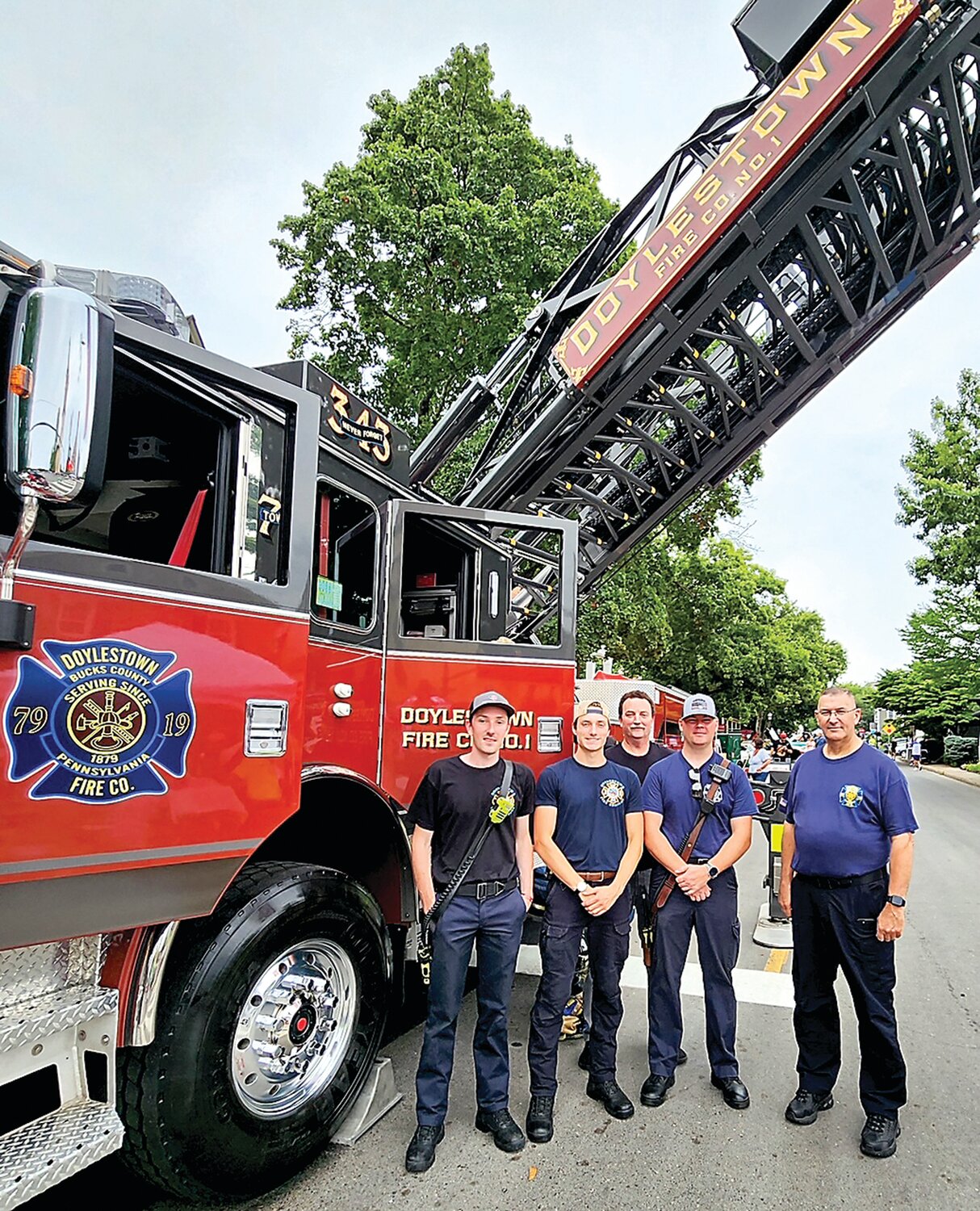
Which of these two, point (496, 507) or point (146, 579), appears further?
point (496, 507)

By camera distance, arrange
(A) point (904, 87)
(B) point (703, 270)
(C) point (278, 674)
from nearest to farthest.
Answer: (C) point (278, 674) → (A) point (904, 87) → (B) point (703, 270)

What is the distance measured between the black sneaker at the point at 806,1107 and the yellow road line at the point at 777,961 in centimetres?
216

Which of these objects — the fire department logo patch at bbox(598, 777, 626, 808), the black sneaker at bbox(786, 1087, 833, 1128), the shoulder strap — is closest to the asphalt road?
the black sneaker at bbox(786, 1087, 833, 1128)

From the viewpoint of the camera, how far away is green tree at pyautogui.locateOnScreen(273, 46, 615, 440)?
1388 centimetres

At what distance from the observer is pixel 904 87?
465cm

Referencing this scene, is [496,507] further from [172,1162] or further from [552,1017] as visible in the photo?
[172,1162]

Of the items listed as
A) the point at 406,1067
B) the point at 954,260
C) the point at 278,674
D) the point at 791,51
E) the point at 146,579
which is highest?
the point at 791,51

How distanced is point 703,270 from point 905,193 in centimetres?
129

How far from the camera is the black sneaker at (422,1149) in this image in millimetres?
3244

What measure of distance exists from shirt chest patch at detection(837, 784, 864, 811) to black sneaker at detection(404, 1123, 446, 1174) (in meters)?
2.08

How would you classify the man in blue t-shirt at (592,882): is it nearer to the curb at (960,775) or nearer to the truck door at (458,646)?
the truck door at (458,646)

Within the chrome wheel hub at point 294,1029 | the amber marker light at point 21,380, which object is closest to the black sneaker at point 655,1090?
the chrome wheel hub at point 294,1029

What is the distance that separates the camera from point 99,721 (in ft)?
7.69

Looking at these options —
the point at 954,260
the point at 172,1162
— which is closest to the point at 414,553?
the point at 172,1162
